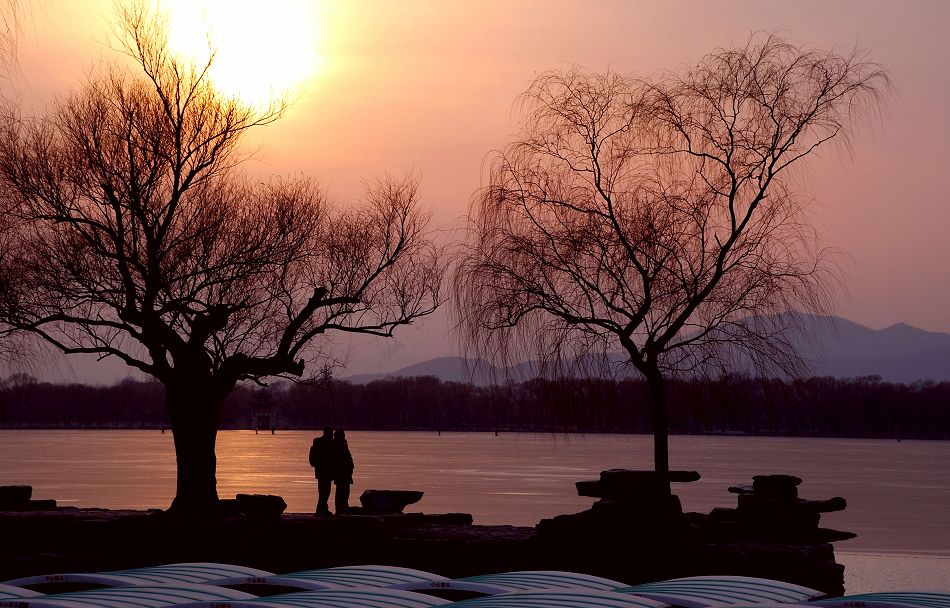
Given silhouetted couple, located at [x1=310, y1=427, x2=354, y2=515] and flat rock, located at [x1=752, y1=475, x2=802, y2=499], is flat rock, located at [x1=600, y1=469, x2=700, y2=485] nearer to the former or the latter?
flat rock, located at [x1=752, y1=475, x2=802, y2=499]

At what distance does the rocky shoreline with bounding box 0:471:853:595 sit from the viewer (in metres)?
20.7

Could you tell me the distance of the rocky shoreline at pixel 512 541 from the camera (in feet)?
68.0

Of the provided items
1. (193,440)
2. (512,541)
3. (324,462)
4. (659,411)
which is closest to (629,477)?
(659,411)

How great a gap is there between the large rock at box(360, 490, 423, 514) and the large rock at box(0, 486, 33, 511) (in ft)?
25.1

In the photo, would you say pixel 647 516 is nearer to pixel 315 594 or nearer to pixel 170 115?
pixel 315 594

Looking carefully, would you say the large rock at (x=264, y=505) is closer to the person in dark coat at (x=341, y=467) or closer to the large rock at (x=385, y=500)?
the person in dark coat at (x=341, y=467)

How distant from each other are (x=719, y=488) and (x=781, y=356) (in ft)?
129

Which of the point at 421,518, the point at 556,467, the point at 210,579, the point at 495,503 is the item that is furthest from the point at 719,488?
the point at 210,579

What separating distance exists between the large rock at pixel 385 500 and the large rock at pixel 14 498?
7655 mm

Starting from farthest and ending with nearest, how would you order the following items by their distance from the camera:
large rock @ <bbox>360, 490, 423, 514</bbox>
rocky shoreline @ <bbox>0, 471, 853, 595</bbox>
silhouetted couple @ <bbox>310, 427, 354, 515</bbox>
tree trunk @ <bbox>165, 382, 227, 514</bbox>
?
1. large rock @ <bbox>360, 490, 423, 514</bbox>
2. tree trunk @ <bbox>165, 382, 227, 514</bbox>
3. silhouetted couple @ <bbox>310, 427, 354, 515</bbox>
4. rocky shoreline @ <bbox>0, 471, 853, 595</bbox>

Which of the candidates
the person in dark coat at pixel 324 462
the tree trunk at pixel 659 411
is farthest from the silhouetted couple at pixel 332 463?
the tree trunk at pixel 659 411

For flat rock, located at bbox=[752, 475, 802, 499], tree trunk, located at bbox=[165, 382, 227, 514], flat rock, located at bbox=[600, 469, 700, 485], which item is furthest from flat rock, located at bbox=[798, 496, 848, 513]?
tree trunk, located at bbox=[165, 382, 227, 514]

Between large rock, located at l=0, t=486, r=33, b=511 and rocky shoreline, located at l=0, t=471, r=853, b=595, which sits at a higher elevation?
large rock, located at l=0, t=486, r=33, b=511

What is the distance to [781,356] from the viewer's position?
80.2ft
